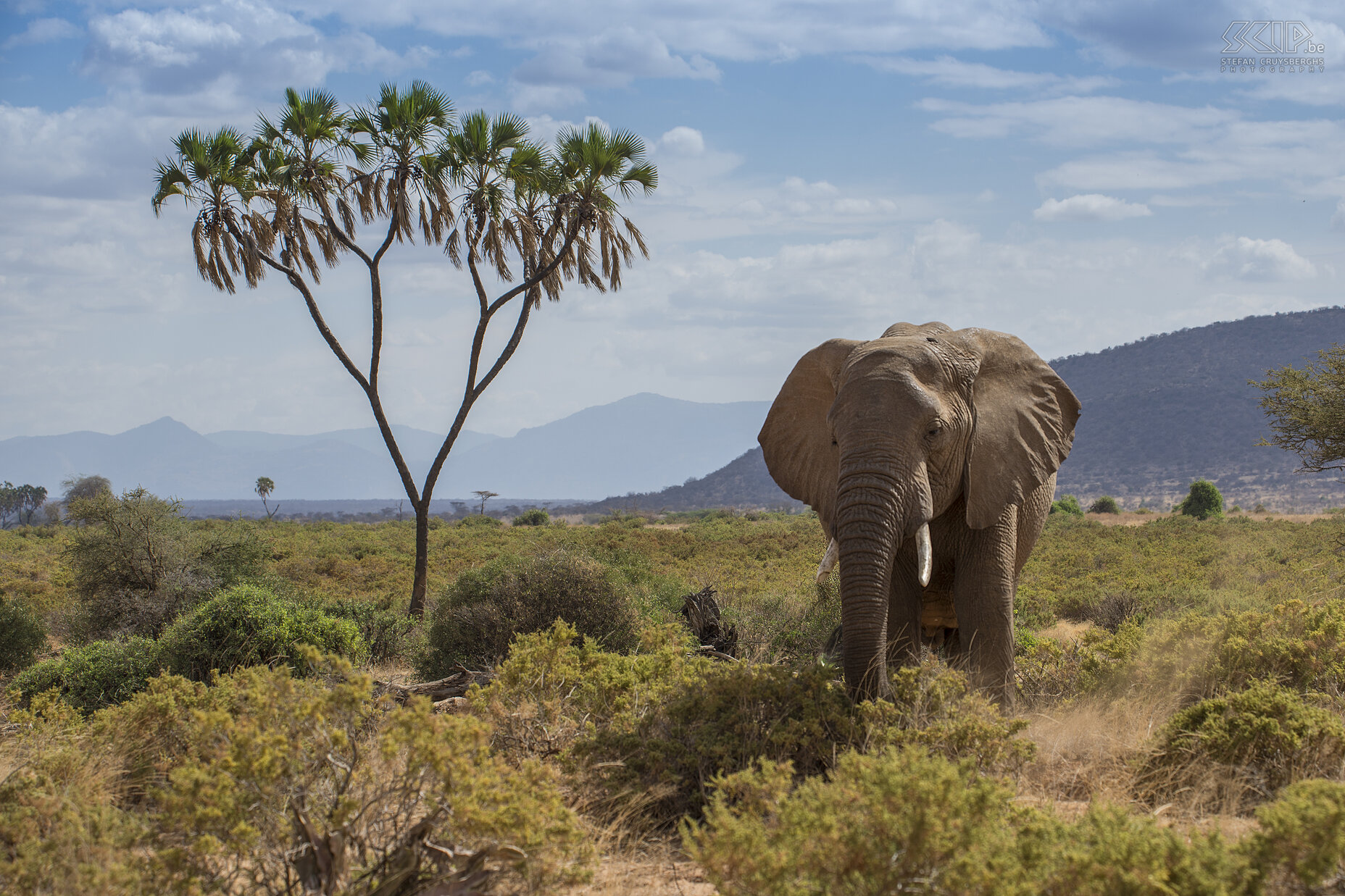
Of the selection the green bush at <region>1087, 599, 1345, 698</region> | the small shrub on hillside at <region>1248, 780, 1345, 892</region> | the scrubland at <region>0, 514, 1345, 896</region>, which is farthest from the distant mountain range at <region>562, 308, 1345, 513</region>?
the small shrub on hillside at <region>1248, 780, 1345, 892</region>

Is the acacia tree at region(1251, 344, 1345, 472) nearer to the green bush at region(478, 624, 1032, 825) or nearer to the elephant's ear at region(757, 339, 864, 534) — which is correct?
the elephant's ear at region(757, 339, 864, 534)

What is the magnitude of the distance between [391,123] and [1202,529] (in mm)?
28896

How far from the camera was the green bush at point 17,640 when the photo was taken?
41.0ft

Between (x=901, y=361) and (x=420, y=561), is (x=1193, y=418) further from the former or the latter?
(x=901, y=361)

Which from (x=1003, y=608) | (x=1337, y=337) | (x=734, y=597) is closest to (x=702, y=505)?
(x=1337, y=337)

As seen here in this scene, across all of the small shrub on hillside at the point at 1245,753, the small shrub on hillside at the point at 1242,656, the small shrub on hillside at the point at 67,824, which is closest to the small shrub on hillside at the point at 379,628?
the small shrub on hillside at the point at 67,824

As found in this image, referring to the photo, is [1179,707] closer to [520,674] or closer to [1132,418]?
[520,674]

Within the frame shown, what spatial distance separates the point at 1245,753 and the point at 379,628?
1058cm

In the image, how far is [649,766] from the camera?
5.18 meters

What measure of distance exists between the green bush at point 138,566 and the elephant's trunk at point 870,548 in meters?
10.5

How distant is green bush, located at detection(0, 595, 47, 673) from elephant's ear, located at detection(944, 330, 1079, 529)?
1247 centimetres

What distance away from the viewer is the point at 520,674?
5973 mm

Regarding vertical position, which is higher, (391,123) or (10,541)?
(391,123)

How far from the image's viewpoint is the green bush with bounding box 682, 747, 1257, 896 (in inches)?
128
